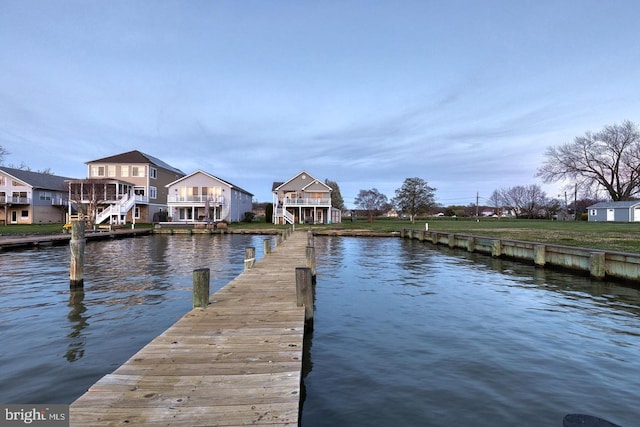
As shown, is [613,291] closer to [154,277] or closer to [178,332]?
[178,332]

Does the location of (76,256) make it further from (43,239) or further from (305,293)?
(43,239)

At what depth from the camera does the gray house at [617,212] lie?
60031 mm

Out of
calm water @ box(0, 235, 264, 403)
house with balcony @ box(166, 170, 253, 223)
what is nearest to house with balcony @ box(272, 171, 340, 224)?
house with balcony @ box(166, 170, 253, 223)

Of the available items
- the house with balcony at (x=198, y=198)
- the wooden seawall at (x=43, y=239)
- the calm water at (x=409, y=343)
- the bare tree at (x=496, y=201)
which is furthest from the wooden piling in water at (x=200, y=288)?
the bare tree at (x=496, y=201)

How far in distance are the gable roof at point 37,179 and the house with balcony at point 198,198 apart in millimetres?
Result: 17319

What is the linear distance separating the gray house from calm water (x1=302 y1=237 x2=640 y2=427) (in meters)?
62.3

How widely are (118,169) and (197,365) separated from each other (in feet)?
181

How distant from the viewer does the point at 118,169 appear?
52219mm

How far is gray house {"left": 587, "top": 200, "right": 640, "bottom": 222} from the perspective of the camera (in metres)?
60.0

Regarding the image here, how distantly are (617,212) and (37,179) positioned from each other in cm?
9260

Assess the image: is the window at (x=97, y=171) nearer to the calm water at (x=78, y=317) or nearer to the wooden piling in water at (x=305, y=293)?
the calm water at (x=78, y=317)

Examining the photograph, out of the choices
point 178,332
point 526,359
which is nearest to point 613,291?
point 526,359

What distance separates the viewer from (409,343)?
24.3 ft

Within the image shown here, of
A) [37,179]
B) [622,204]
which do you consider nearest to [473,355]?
[37,179]
